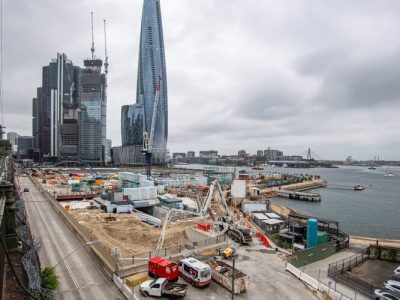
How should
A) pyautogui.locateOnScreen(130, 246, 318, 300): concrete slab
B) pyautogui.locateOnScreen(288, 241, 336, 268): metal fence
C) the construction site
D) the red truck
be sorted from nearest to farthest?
pyautogui.locateOnScreen(130, 246, 318, 300): concrete slab
the red truck
the construction site
pyautogui.locateOnScreen(288, 241, 336, 268): metal fence

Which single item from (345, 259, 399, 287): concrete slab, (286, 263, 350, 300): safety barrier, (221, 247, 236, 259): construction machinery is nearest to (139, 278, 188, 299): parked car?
(221, 247, 236, 259): construction machinery

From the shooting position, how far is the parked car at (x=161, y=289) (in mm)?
16047

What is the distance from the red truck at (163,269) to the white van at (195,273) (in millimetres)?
580

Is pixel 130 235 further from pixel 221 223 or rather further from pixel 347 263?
pixel 347 263

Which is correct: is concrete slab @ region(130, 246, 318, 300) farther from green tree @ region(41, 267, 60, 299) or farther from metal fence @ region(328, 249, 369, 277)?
green tree @ region(41, 267, 60, 299)

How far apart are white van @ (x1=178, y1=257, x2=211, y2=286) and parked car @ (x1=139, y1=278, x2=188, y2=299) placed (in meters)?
1.12

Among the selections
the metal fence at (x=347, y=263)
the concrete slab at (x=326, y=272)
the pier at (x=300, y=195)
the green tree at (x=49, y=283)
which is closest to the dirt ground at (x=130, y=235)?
the green tree at (x=49, y=283)

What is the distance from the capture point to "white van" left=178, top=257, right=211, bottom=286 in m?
17.5

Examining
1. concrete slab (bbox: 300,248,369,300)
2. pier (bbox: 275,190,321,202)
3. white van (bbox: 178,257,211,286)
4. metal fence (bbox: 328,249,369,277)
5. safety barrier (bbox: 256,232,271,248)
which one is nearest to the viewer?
white van (bbox: 178,257,211,286)

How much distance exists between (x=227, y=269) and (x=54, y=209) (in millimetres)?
30977

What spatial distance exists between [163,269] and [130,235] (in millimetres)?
14356

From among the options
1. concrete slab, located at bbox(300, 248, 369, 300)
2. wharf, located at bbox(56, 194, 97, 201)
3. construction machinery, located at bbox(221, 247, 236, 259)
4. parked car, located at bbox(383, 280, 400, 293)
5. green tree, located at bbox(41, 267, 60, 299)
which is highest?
green tree, located at bbox(41, 267, 60, 299)

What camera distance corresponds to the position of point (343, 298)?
1714cm

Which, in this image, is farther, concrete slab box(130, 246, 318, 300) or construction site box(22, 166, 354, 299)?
construction site box(22, 166, 354, 299)
